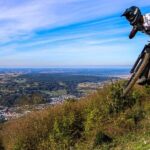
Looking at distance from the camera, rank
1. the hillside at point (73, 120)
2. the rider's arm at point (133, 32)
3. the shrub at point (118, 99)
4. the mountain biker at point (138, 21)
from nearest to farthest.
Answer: the mountain biker at point (138, 21) → the rider's arm at point (133, 32) → the hillside at point (73, 120) → the shrub at point (118, 99)

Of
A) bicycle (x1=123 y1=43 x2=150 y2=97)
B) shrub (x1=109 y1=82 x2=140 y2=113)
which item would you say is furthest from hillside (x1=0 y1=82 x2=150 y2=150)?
bicycle (x1=123 y1=43 x2=150 y2=97)

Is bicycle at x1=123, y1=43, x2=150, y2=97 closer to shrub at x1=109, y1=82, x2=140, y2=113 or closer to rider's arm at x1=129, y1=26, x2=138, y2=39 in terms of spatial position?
rider's arm at x1=129, y1=26, x2=138, y2=39

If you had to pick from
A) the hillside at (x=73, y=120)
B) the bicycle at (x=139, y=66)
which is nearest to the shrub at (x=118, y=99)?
the hillside at (x=73, y=120)

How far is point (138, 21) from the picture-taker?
5195mm

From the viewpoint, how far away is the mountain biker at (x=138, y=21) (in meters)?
5.11

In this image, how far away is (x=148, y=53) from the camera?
17.0 feet

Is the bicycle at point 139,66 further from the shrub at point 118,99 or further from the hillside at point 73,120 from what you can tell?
the shrub at point 118,99

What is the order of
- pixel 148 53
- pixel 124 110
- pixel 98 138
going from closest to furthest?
pixel 148 53
pixel 98 138
pixel 124 110

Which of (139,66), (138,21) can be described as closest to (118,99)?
(139,66)

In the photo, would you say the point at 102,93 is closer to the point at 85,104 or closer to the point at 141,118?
the point at 85,104

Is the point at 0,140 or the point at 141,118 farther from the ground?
the point at 141,118

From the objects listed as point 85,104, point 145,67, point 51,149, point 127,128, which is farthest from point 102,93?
point 145,67

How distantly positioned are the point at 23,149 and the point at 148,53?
83.8ft

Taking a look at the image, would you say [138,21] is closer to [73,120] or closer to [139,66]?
[139,66]
